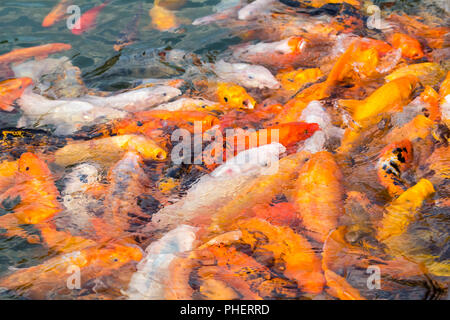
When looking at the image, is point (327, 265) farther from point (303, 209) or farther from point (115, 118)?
point (115, 118)

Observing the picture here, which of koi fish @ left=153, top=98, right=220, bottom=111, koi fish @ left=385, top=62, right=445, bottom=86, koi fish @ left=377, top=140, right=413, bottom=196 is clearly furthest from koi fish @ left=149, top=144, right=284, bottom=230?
koi fish @ left=385, top=62, right=445, bottom=86

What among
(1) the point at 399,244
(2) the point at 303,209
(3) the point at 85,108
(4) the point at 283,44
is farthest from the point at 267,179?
(4) the point at 283,44

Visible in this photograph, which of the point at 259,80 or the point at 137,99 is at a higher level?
the point at 259,80

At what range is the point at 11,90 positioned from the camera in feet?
14.3

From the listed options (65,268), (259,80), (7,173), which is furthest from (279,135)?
(7,173)

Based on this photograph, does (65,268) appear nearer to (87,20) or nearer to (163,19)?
(163,19)

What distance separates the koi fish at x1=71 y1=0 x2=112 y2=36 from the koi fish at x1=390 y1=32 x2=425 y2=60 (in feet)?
12.3

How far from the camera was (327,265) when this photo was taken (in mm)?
2439

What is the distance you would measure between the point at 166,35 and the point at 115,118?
1883 mm

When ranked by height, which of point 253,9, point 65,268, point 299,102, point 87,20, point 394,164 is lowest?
point 65,268

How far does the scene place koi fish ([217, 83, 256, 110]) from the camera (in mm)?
4133

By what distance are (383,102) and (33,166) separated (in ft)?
9.37

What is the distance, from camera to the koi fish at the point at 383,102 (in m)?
3.54

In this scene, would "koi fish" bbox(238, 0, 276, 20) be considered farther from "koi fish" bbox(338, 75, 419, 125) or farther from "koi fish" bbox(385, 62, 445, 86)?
"koi fish" bbox(338, 75, 419, 125)
